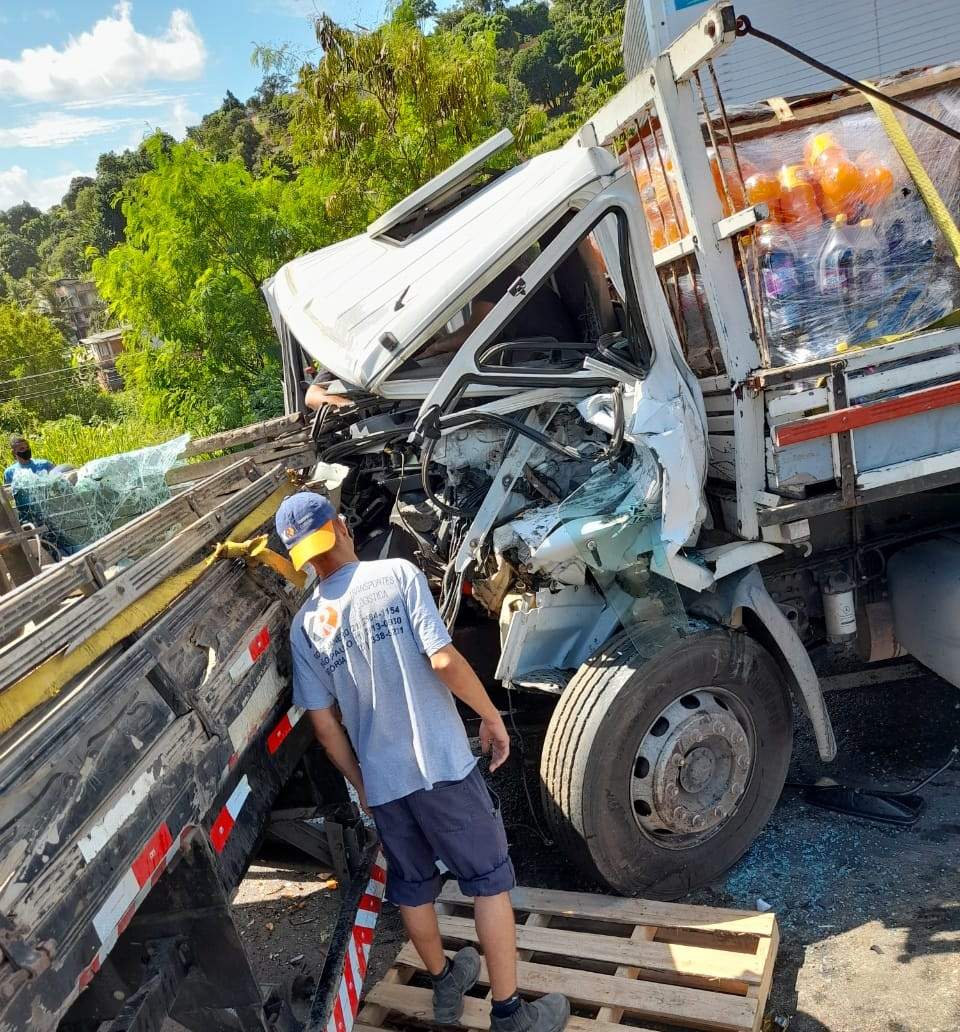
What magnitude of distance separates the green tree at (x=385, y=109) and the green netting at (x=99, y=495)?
6.61 meters

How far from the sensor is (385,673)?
266 centimetres

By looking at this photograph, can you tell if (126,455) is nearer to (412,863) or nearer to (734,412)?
(412,863)

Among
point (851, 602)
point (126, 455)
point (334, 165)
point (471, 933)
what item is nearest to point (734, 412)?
point (851, 602)

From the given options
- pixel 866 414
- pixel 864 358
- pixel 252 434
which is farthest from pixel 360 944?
pixel 864 358

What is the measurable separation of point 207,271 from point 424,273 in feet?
25.0

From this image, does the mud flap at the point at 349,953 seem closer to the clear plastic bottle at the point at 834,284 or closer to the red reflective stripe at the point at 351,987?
the red reflective stripe at the point at 351,987

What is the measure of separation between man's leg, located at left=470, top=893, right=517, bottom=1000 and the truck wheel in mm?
549

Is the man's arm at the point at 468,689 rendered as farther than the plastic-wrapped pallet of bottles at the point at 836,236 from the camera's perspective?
No

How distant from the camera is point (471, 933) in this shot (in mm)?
3242

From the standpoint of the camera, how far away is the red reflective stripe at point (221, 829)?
2.34 metres

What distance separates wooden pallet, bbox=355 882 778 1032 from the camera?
2.77m

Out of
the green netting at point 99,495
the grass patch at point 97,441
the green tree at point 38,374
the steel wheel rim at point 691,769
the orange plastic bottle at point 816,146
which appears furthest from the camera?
the green tree at point 38,374

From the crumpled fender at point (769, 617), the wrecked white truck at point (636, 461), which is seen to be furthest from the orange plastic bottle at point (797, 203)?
the crumpled fender at point (769, 617)

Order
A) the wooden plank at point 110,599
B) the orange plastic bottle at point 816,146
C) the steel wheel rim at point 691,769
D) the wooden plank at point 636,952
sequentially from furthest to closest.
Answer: the orange plastic bottle at point 816,146, the steel wheel rim at point 691,769, the wooden plank at point 636,952, the wooden plank at point 110,599
